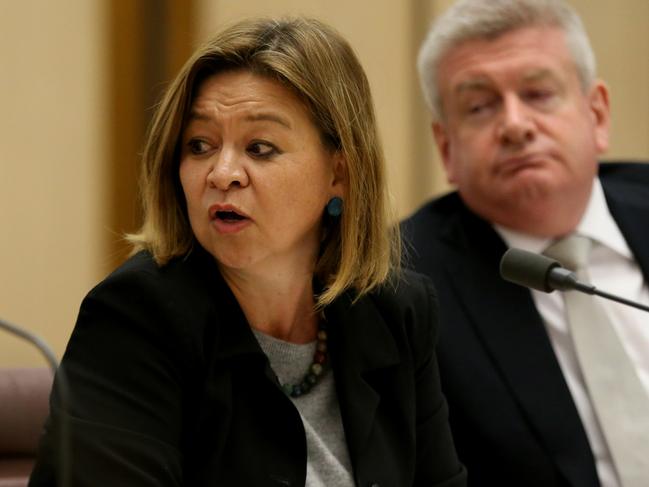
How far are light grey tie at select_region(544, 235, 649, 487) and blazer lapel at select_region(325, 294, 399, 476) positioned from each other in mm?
583

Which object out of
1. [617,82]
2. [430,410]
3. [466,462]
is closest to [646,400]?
[466,462]

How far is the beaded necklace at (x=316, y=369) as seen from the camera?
67.1 inches

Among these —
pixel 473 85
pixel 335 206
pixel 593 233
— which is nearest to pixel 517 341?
pixel 593 233

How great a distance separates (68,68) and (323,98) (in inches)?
59.2

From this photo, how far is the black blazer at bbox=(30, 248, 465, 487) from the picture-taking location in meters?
1.47

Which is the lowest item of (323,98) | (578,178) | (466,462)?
(466,462)

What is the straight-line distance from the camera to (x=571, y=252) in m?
2.38

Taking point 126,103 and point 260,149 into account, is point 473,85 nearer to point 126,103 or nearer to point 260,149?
point 260,149

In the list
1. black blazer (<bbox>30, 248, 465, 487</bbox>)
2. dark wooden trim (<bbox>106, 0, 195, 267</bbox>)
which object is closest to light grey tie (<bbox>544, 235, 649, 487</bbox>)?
black blazer (<bbox>30, 248, 465, 487</bbox>)

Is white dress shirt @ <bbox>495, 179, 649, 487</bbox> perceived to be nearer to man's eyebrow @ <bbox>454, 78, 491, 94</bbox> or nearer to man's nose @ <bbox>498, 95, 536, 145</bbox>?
man's nose @ <bbox>498, 95, 536, 145</bbox>

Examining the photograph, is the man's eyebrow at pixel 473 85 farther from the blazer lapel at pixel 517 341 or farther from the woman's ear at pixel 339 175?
the woman's ear at pixel 339 175

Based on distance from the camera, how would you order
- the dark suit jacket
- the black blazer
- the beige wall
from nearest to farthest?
1. the black blazer
2. the dark suit jacket
3. the beige wall

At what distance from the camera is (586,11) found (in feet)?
13.7

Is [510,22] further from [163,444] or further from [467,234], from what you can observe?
[163,444]
